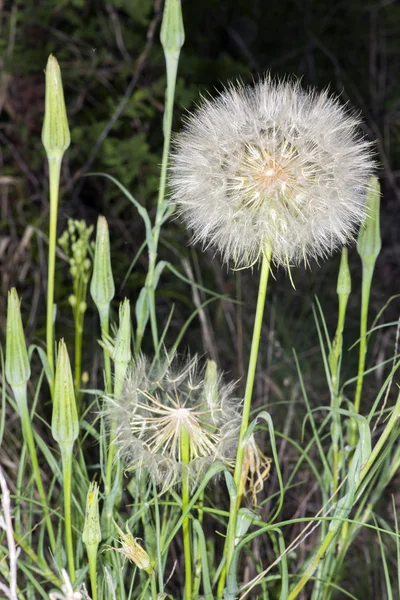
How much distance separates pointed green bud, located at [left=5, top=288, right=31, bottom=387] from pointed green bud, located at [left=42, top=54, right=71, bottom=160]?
155mm

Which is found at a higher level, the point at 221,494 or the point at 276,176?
the point at 276,176

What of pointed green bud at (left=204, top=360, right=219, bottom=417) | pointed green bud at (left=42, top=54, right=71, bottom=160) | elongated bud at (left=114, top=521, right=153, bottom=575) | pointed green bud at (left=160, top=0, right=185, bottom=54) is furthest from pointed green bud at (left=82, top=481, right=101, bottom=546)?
pointed green bud at (left=160, top=0, right=185, bottom=54)

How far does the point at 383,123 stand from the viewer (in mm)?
2330

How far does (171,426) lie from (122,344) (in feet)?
0.27

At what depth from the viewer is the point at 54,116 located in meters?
0.73

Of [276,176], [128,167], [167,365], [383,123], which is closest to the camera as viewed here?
[276,176]

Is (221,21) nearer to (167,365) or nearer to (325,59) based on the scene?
(325,59)

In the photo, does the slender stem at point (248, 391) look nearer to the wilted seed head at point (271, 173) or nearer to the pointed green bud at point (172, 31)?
the wilted seed head at point (271, 173)

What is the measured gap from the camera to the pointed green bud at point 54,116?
0.70 metres

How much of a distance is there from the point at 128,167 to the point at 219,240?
1.37m

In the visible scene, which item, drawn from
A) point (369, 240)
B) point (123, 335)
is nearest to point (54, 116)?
point (123, 335)

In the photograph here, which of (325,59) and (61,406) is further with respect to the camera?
(325,59)

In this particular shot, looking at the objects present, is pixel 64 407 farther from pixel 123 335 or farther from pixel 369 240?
pixel 369 240

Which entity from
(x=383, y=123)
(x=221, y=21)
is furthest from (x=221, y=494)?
(x=221, y=21)
